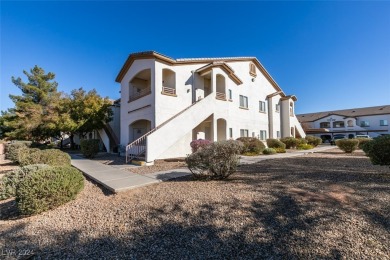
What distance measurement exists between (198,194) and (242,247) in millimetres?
2435

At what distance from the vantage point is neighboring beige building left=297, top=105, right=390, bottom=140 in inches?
1564

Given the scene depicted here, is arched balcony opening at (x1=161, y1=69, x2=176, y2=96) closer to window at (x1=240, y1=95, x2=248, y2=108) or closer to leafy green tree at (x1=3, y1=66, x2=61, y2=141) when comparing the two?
window at (x1=240, y1=95, x2=248, y2=108)

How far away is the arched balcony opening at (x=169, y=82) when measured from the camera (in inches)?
601

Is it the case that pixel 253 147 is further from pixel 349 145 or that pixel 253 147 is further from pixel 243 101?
pixel 349 145

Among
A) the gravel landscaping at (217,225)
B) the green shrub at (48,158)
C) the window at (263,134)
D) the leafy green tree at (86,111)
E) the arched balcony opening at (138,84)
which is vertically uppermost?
the arched balcony opening at (138,84)

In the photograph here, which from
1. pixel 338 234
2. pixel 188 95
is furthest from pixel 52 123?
pixel 338 234

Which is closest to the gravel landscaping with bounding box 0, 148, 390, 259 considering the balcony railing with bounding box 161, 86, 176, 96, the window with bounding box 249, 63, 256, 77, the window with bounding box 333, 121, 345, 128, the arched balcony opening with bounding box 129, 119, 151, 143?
the balcony railing with bounding box 161, 86, 176, 96

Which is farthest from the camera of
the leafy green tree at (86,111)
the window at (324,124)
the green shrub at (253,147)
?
the window at (324,124)

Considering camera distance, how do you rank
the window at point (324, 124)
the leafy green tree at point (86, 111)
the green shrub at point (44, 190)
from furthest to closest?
the window at point (324, 124) < the leafy green tree at point (86, 111) < the green shrub at point (44, 190)

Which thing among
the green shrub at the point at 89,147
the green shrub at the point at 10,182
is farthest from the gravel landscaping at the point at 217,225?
the green shrub at the point at 89,147

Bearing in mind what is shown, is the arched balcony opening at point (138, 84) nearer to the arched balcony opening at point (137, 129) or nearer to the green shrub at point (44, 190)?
the arched balcony opening at point (137, 129)

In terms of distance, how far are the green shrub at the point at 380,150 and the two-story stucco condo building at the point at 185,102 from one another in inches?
391

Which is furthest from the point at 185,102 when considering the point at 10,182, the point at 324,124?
the point at 324,124

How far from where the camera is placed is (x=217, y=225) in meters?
3.80
